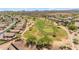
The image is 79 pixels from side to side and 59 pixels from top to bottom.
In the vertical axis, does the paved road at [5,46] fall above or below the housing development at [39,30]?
below

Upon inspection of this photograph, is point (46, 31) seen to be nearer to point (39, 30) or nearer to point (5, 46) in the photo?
point (39, 30)

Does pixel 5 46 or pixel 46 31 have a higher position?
pixel 46 31

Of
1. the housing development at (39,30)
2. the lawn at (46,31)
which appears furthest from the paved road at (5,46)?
the lawn at (46,31)

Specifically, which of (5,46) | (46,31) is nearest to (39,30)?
(46,31)

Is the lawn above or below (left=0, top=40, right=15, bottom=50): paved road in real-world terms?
above

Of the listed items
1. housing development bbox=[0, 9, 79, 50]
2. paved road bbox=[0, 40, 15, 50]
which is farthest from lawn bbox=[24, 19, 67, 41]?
paved road bbox=[0, 40, 15, 50]

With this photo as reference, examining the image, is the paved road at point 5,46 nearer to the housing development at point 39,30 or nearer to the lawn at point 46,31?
the housing development at point 39,30

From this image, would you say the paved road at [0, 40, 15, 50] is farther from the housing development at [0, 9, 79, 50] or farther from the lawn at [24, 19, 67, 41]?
the lawn at [24, 19, 67, 41]

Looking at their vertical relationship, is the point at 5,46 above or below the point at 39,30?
below
